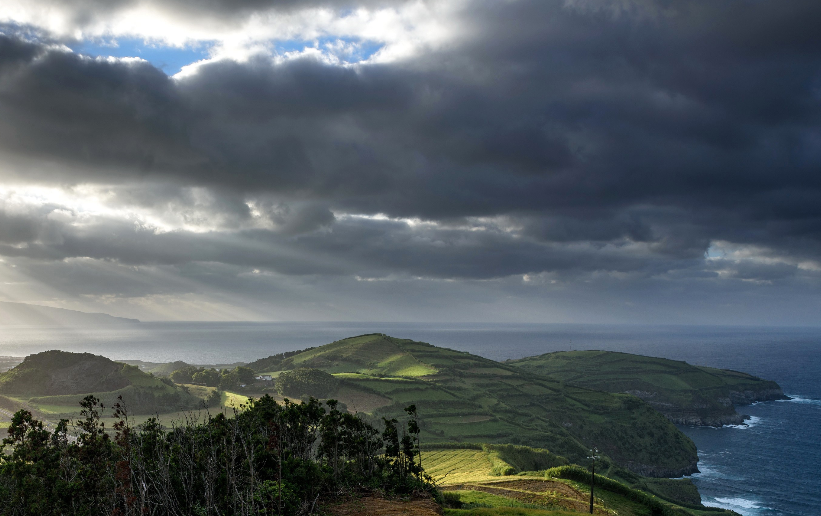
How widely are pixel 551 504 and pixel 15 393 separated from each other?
21237 cm

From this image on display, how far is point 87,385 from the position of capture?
618 feet

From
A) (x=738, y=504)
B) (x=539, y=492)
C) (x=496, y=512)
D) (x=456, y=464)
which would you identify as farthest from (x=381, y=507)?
(x=738, y=504)

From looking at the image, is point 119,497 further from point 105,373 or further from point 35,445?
point 105,373

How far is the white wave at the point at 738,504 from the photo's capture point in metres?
124

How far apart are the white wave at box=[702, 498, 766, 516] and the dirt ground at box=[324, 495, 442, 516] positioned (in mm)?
128537

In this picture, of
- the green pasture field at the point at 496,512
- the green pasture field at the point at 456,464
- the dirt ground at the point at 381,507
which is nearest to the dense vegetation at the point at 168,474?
the dirt ground at the point at 381,507

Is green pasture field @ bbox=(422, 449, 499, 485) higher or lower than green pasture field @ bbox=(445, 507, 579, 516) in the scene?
lower

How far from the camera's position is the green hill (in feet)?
Answer: 584

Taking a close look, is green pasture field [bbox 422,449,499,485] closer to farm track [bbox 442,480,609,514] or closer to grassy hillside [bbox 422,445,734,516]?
grassy hillside [bbox 422,445,734,516]

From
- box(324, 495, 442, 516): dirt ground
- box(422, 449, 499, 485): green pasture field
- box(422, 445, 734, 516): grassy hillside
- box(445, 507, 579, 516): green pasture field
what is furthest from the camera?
box(422, 449, 499, 485): green pasture field

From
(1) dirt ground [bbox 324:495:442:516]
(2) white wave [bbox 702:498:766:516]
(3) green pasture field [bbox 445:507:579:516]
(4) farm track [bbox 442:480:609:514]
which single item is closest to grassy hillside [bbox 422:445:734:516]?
(4) farm track [bbox 442:480:609:514]

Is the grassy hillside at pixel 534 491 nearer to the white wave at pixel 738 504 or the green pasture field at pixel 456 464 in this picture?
the green pasture field at pixel 456 464

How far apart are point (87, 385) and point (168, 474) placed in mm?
207511

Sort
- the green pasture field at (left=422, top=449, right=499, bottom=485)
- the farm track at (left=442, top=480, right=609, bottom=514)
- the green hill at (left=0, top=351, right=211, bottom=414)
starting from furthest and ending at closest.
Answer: the green hill at (left=0, top=351, right=211, bottom=414) < the green pasture field at (left=422, top=449, right=499, bottom=485) < the farm track at (left=442, top=480, right=609, bottom=514)
